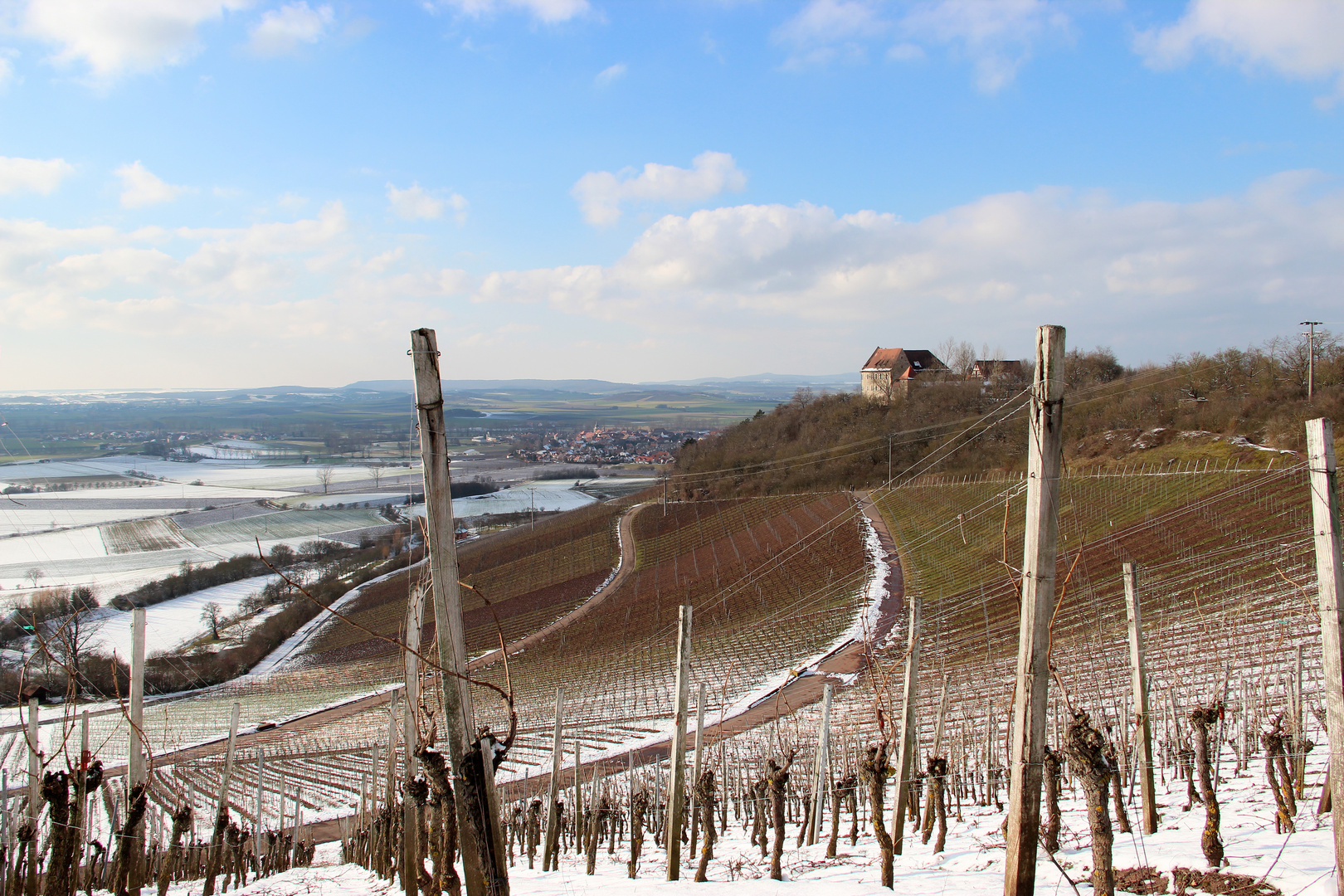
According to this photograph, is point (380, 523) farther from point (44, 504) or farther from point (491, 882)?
point (491, 882)

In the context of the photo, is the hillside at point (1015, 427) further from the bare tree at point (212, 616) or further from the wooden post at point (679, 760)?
the bare tree at point (212, 616)

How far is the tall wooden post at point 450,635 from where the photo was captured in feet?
14.1

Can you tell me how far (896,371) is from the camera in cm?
8925

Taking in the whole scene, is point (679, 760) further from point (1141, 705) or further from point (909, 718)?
point (1141, 705)

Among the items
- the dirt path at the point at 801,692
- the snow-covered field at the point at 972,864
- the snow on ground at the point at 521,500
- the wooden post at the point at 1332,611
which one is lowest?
the dirt path at the point at 801,692

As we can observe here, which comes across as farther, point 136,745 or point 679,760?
point 136,745

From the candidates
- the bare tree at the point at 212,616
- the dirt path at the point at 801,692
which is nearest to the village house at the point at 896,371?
the dirt path at the point at 801,692

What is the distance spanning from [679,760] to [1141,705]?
4584 mm

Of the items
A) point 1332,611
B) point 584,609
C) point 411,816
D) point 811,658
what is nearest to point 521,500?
point 584,609

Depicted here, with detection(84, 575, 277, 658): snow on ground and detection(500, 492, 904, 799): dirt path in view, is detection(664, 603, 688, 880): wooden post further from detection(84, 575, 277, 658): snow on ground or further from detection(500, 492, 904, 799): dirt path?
detection(84, 575, 277, 658): snow on ground

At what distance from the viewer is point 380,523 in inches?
2778

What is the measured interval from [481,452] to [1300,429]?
9487 cm

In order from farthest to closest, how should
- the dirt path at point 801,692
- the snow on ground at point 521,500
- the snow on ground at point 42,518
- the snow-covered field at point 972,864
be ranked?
the snow on ground at point 521,500 → the snow on ground at point 42,518 → the dirt path at point 801,692 → the snow-covered field at point 972,864

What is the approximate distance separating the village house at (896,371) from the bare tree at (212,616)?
199ft
